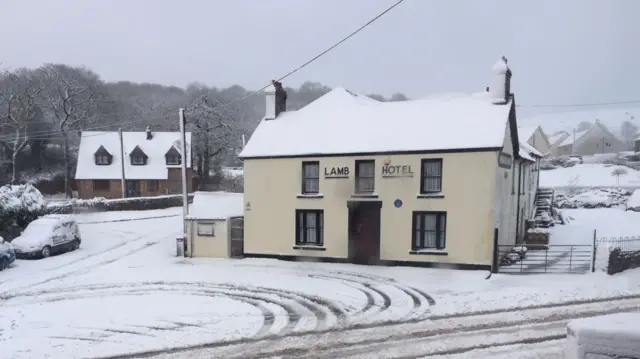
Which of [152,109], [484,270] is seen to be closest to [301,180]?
[484,270]

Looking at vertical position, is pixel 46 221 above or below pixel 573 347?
below

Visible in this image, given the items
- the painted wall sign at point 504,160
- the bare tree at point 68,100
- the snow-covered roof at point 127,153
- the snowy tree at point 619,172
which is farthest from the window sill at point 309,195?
the snowy tree at point 619,172

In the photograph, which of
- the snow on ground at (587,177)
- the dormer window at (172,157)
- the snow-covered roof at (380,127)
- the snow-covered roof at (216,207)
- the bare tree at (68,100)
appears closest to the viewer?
the snow-covered roof at (380,127)

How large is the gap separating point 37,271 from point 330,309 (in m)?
14.8

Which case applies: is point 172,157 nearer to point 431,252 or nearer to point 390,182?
point 390,182

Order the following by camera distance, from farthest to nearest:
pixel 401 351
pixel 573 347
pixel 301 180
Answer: pixel 301 180, pixel 401 351, pixel 573 347

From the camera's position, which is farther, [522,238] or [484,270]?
[522,238]

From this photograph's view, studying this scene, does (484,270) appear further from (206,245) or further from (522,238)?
(206,245)

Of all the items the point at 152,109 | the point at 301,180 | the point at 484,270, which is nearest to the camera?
the point at 484,270

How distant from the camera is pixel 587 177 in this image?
55.4 m

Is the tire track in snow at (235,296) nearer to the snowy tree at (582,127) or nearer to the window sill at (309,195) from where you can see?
the window sill at (309,195)

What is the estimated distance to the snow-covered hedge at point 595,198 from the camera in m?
40.7

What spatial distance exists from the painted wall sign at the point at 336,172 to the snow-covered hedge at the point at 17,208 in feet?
60.3

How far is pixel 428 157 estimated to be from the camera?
2019cm
